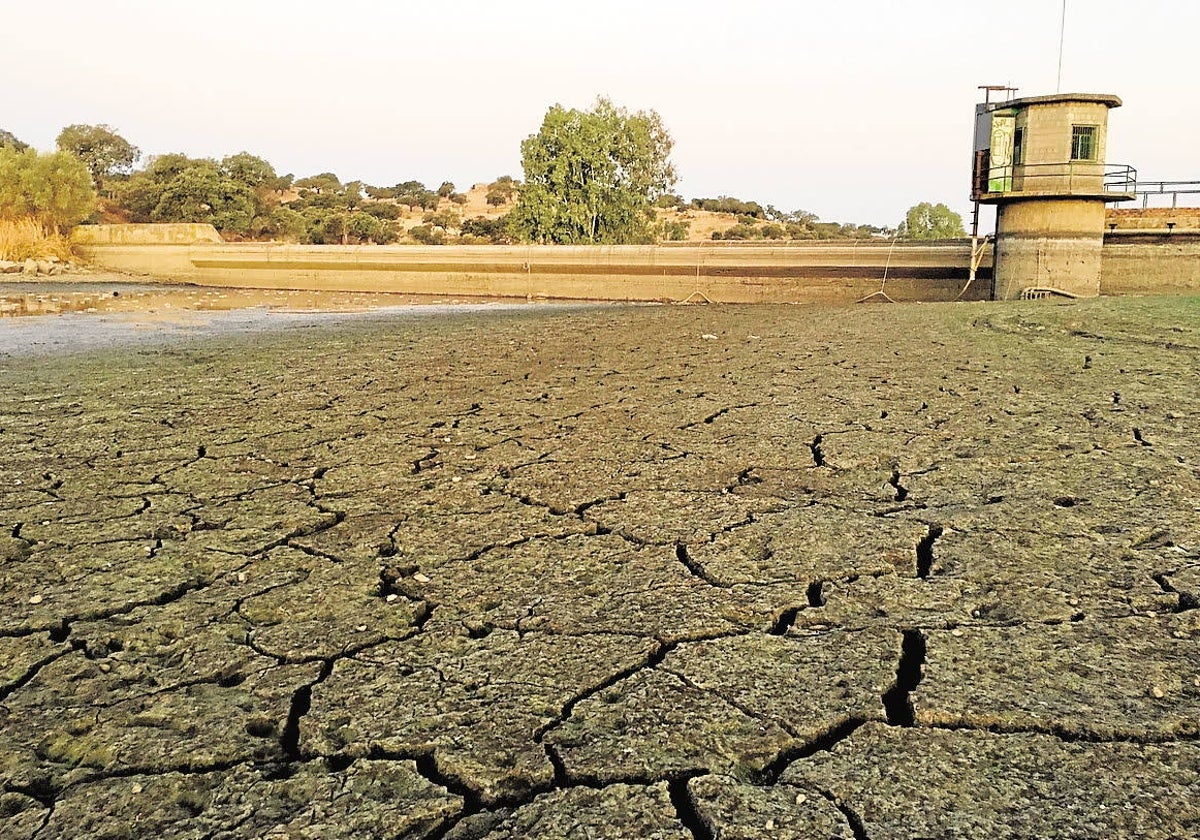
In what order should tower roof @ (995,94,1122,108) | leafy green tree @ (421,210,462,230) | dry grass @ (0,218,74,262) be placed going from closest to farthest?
tower roof @ (995,94,1122,108)
dry grass @ (0,218,74,262)
leafy green tree @ (421,210,462,230)

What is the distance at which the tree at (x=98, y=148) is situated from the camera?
5496 cm

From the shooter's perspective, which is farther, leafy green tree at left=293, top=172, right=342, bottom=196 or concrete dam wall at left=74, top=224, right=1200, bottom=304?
leafy green tree at left=293, top=172, right=342, bottom=196

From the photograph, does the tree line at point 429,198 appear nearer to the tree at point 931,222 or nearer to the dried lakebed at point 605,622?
the tree at point 931,222

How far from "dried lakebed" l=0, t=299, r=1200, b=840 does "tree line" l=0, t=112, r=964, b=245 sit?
2657 centimetres

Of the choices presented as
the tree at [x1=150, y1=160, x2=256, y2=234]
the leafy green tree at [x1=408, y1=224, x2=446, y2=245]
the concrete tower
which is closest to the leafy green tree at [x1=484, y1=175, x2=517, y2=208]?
the leafy green tree at [x1=408, y1=224, x2=446, y2=245]

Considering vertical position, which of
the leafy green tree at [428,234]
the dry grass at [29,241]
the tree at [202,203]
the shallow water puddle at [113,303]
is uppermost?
the tree at [202,203]

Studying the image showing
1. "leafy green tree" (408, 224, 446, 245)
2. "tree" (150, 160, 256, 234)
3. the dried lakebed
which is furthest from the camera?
"leafy green tree" (408, 224, 446, 245)

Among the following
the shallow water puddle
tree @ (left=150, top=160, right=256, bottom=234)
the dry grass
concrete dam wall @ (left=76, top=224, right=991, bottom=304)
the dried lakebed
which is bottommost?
the dried lakebed

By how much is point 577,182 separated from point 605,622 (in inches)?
1233

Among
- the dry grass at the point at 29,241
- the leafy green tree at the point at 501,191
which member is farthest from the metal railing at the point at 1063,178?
the leafy green tree at the point at 501,191

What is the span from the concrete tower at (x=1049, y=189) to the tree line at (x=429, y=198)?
36.8ft

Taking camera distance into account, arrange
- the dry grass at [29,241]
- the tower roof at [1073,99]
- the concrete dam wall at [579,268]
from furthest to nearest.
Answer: the dry grass at [29,241] < the concrete dam wall at [579,268] < the tower roof at [1073,99]

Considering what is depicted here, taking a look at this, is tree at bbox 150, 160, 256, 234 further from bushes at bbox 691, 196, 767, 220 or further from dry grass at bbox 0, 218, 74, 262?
bushes at bbox 691, 196, 767, 220

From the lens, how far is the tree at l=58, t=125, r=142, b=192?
54956 millimetres
